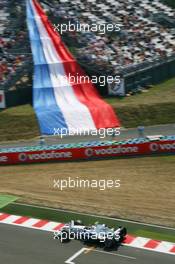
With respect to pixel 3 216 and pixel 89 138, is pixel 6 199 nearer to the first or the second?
pixel 3 216

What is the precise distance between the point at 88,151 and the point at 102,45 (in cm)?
1758

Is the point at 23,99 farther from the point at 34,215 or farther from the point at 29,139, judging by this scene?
the point at 34,215

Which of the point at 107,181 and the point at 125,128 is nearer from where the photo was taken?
the point at 107,181

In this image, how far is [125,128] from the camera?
43.3 m

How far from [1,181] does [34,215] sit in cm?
614

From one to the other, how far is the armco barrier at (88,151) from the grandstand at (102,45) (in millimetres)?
9504

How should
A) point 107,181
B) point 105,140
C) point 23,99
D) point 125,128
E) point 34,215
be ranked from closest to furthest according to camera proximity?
point 34,215 < point 107,181 < point 105,140 < point 125,128 < point 23,99

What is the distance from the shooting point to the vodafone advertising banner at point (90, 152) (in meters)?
37.5

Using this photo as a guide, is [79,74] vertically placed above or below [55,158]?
above

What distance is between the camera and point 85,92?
44875 mm

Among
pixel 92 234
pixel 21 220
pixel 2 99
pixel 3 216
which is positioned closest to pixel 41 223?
pixel 21 220

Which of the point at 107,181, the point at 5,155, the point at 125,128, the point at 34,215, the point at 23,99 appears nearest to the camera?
the point at 34,215

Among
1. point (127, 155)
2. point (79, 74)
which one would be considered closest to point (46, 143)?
point (127, 155)

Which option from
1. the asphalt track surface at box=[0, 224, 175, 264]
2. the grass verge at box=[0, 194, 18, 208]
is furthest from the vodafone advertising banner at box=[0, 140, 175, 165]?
the asphalt track surface at box=[0, 224, 175, 264]
